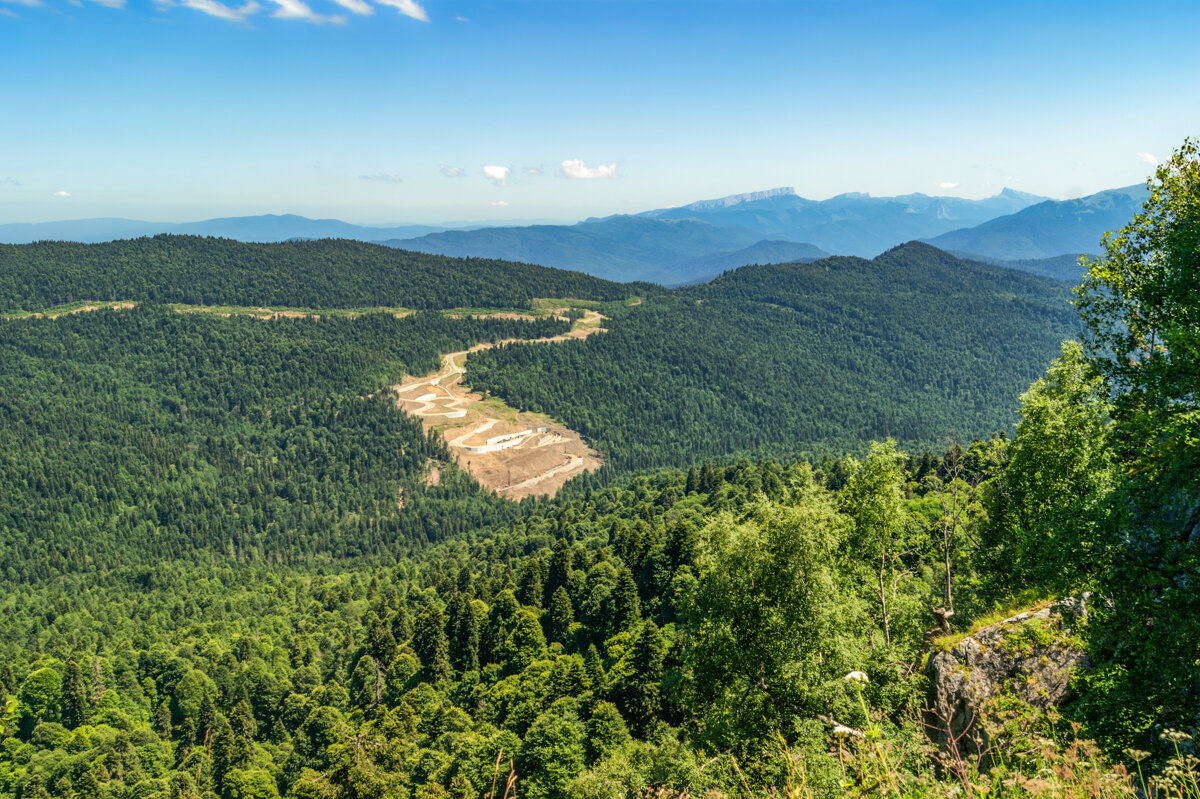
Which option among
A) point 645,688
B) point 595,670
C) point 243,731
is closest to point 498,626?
point 595,670

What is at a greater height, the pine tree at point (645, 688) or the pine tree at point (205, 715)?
the pine tree at point (645, 688)

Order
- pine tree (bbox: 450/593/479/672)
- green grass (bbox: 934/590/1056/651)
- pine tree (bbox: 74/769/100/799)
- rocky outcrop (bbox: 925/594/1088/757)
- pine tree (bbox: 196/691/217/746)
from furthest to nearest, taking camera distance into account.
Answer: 1. pine tree (bbox: 196/691/217/746)
2. pine tree (bbox: 450/593/479/672)
3. pine tree (bbox: 74/769/100/799)
4. green grass (bbox: 934/590/1056/651)
5. rocky outcrop (bbox: 925/594/1088/757)

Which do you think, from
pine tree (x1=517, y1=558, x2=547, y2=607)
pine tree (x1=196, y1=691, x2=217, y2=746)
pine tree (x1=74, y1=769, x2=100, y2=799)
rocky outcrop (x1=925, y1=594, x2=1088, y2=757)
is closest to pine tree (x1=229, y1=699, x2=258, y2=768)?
pine tree (x1=196, y1=691, x2=217, y2=746)

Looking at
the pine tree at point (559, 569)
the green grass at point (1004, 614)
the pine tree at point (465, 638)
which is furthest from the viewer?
Answer: the pine tree at point (559, 569)

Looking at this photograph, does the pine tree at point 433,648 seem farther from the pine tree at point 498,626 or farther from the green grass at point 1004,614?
the green grass at point 1004,614

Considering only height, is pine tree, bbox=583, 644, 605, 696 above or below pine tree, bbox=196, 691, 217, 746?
above

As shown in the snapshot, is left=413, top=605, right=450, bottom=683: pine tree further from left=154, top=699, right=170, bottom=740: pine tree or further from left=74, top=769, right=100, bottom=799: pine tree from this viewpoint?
left=154, top=699, right=170, bottom=740: pine tree

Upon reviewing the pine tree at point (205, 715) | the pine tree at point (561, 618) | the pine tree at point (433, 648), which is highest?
the pine tree at point (561, 618)

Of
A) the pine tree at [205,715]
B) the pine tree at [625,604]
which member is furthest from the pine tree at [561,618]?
A: the pine tree at [205,715]

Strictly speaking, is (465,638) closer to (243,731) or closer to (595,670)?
(595,670)
